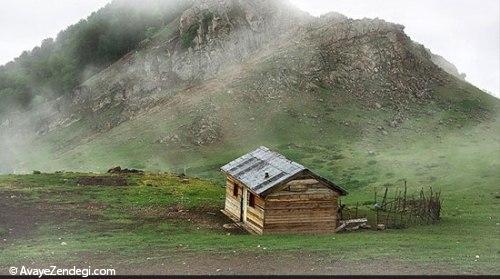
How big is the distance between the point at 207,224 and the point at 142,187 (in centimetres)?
1424

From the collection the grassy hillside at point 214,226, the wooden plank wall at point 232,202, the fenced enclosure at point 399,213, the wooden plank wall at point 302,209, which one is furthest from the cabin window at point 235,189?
the fenced enclosure at point 399,213

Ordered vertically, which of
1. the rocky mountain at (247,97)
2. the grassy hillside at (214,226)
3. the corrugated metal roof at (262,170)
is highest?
the rocky mountain at (247,97)

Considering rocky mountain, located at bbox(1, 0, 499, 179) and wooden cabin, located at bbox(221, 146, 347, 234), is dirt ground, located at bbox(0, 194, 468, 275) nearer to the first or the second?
wooden cabin, located at bbox(221, 146, 347, 234)

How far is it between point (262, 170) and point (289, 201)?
12.2ft

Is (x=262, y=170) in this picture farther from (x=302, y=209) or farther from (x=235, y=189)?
(x=302, y=209)

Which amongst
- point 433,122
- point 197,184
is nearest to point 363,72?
point 433,122

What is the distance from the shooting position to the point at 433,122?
3401 inches

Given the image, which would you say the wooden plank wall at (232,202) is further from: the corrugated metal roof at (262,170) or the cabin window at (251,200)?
the cabin window at (251,200)

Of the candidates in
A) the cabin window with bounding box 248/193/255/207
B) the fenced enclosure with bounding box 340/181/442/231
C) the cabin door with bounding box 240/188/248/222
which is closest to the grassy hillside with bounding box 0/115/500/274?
the fenced enclosure with bounding box 340/181/442/231

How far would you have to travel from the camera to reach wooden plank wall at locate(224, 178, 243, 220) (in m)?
41.4

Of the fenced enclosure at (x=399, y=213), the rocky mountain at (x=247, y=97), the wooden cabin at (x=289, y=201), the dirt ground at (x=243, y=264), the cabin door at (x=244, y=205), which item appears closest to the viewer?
the dirt ground at (x=243, y=264)

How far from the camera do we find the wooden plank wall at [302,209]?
1465 inches

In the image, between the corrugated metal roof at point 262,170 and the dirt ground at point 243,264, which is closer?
the dirt ground at point 243,264

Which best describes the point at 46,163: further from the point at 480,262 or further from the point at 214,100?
the point at 480,262
